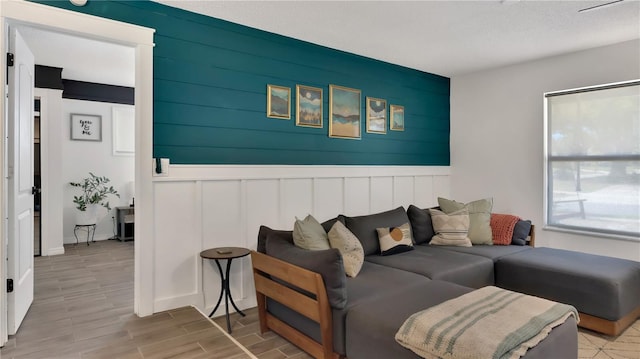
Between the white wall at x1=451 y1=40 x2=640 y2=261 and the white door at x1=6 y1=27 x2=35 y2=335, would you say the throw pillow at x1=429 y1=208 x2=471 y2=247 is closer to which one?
the white wall at x1=451 y1=40 x2=640 y2=261

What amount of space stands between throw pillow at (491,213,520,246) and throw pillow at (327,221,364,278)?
1.88 m

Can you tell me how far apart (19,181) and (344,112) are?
2.93 m

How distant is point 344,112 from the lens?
4258mm

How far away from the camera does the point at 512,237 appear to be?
4.13 meters

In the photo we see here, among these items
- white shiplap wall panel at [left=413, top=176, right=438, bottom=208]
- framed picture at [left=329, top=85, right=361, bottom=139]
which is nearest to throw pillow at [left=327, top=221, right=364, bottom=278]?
framed picture at [left=329, top=85, right=361, bottom=139]

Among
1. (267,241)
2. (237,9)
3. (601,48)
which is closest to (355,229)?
(267,241)

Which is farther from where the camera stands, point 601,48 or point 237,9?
point 601,48

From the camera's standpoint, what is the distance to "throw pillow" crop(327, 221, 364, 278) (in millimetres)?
2906

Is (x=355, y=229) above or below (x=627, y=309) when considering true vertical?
above

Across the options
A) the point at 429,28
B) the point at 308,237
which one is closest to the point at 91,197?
the point at 308,237

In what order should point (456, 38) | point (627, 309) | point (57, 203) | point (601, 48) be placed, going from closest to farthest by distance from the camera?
point (627, 309)
point (456, 38)
point (601, 48)
point (57, 203)

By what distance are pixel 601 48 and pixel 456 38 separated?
63.8 inches

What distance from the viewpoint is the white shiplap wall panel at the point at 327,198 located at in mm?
4004

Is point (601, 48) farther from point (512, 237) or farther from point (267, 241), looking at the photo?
point (267, 241)
